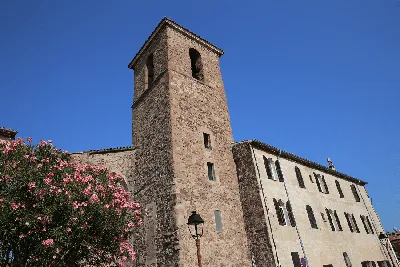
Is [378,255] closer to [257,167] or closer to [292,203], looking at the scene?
[292,203]

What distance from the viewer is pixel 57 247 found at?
910 centimetres

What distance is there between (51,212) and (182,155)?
24.4ft

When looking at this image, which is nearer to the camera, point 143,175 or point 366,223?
point 143,175

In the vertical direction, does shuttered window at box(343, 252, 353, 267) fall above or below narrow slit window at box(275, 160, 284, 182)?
below

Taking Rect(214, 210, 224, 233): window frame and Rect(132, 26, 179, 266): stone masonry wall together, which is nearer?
Rect(132, 26, 179, 266): stone masonry wall

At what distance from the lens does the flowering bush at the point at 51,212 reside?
909 cm

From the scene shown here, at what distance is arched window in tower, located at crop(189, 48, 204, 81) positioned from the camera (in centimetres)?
2062

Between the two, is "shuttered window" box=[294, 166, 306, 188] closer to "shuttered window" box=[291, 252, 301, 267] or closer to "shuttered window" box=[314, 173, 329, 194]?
"shuttered window" box=[314, 173, 329, 194]

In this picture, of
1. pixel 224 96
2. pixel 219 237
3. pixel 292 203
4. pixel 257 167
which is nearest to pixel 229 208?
pixel 219 237

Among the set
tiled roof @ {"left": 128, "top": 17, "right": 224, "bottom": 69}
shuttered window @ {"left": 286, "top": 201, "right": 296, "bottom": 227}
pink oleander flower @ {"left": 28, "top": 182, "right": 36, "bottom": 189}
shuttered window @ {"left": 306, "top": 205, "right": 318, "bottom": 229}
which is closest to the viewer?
pink oleander flower @ {"left": 28, "top": 182, "right": 36, "bottom": 189}

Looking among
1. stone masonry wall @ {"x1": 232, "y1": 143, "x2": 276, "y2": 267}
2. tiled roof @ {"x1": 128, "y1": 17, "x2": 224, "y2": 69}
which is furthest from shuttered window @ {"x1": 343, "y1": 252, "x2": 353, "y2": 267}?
tiled roof @ {"x1": 128, "y1": 17, "x2": 224, "y2": 69}

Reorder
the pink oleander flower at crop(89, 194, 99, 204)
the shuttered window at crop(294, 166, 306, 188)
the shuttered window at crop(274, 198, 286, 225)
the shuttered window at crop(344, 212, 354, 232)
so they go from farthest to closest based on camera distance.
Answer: the shuttered window at crop(344, 212, 354, 232), the shuttered window at crop(294, 166, 306, 188), the shuttered window at crop(274, 198, 286, 225), the pink oleander flower at crop(89, 194, 99, 204)

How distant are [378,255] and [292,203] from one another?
1264 centimetres

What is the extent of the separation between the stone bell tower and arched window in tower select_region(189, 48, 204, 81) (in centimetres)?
7
